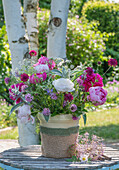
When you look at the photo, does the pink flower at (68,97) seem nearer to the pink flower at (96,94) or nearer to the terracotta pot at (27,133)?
the pink flower at (96,94)

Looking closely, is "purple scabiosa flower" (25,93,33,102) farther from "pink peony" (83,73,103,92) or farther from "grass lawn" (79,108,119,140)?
"grass lawn" (79,108,119,140)

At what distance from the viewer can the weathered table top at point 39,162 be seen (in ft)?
6.47

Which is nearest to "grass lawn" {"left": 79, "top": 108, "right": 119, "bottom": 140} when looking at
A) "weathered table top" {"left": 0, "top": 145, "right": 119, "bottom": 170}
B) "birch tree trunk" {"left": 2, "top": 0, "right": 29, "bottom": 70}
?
"birch tree trunk" {"left": 2, "top": 0, "right": 29, "bottom": 70}

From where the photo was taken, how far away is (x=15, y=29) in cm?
339

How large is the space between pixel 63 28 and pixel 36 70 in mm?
1335

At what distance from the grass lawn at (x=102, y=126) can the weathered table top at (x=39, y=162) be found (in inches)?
79.0

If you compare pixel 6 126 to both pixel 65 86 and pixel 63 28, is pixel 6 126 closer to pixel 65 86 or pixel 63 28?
pixel 63 28

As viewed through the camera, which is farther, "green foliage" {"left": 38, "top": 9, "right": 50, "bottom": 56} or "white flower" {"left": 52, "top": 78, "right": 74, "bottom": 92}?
"green foliage" {"left": 38, "top": 9, "right": 50, "bottom": 56}

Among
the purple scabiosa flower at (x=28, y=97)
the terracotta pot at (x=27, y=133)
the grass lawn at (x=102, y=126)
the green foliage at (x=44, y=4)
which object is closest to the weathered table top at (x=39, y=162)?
the purple scabiosa flower at (x=28, y=97)

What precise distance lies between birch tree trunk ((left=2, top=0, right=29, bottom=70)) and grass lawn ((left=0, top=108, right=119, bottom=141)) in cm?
159

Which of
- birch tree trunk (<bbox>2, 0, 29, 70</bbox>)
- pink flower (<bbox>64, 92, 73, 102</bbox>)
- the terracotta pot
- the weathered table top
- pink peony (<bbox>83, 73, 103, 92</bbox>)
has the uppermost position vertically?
birch tree trunk (<bbox>2, 0, 29, 70</bbox>)

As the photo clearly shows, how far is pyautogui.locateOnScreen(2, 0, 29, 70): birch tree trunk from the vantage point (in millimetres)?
3357

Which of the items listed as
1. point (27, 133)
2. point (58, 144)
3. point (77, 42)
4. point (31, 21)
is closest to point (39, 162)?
point (58, 144)

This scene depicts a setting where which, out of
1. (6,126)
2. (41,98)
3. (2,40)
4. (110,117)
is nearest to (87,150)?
(41,98)
